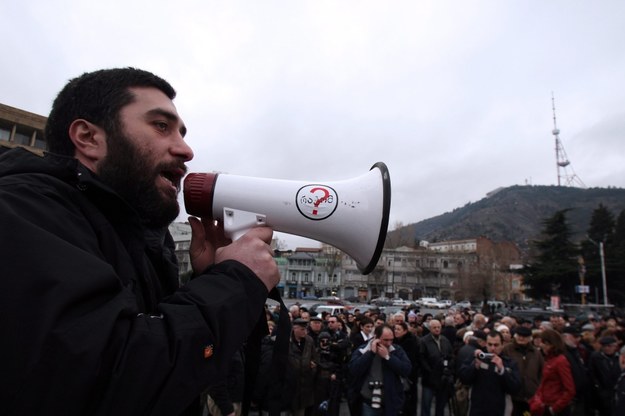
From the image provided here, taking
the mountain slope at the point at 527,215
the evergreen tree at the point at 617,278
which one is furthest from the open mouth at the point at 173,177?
the mountain slope at the point at 527,215

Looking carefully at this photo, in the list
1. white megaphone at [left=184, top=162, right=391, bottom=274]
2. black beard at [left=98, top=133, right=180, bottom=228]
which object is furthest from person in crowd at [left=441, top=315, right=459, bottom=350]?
black beard at [left=98, top=133, right=180, bottom=228]

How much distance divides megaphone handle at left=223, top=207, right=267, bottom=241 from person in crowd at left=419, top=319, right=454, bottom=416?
621cm

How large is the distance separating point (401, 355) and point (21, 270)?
219 inches

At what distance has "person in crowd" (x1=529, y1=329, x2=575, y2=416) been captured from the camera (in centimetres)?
515

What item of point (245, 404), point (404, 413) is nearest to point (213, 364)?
point (245, 404)

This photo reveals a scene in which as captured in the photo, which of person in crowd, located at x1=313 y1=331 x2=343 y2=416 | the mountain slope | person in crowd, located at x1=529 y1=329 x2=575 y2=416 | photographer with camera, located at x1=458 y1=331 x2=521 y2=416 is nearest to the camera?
person in crowd, located at x1=529 y1=329 x2=575 y2=416

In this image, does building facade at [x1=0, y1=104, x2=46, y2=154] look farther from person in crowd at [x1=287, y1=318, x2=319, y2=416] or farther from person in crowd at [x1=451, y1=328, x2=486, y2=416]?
person in crowd at [x1=451, y1=328, x2=486, y2=416]

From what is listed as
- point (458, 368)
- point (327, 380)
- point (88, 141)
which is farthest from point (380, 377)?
point (88, 141)

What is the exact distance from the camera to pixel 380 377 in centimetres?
544

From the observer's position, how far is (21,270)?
793 millimetres

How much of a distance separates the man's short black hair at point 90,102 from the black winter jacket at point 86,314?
0.66ft

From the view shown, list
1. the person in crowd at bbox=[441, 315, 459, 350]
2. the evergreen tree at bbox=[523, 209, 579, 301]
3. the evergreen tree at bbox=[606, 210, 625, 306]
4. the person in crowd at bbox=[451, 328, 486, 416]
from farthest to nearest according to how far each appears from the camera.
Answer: the evergreen tree at bbox=[606, 210, 625, 306], the evergreen tree at bbox=[523, 209, 579, 301], the person in crowd at bbox=[441, 315, 459, 350], the person in crowd at bbox=[451, 328, 486, 416]

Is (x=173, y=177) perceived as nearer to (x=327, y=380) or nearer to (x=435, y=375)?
(x=327, y=380)

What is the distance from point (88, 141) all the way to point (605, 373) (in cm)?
744
